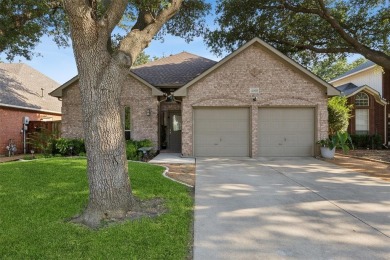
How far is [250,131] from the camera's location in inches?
563

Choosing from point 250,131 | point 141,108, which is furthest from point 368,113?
point 141,108

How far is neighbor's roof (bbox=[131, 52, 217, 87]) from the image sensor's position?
17.0m

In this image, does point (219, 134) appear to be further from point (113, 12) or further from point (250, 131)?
point (113, 12)

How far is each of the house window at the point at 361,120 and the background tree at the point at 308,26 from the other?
4.23 meters

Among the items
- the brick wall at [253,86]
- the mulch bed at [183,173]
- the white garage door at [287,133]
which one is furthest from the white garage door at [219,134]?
the mulch bed at [183,173]

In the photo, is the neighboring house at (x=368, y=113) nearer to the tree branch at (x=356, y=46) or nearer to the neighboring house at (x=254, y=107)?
the tree branch at (x=356, y=46)

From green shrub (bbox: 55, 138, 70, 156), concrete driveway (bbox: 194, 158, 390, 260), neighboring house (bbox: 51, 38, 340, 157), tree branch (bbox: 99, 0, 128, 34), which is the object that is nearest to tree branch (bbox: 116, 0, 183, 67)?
tree branch (bbox: 99, 0, 128, 34)

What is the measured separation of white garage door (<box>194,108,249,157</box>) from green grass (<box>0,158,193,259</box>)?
6693 mm

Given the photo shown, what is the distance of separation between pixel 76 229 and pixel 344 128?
17.5 m

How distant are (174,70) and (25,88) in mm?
11356

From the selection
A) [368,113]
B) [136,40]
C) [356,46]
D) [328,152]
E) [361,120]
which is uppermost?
[356,46]

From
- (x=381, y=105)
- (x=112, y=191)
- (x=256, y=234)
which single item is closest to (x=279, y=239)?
(x=256, y=234)

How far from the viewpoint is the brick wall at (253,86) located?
14.2 m

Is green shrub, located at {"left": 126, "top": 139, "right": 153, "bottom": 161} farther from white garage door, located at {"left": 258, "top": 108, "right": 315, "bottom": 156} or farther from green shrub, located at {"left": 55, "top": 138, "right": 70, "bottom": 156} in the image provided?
white garage door, located at {"left": 258, "top": 108, "right": 315, "bottom": 156}
